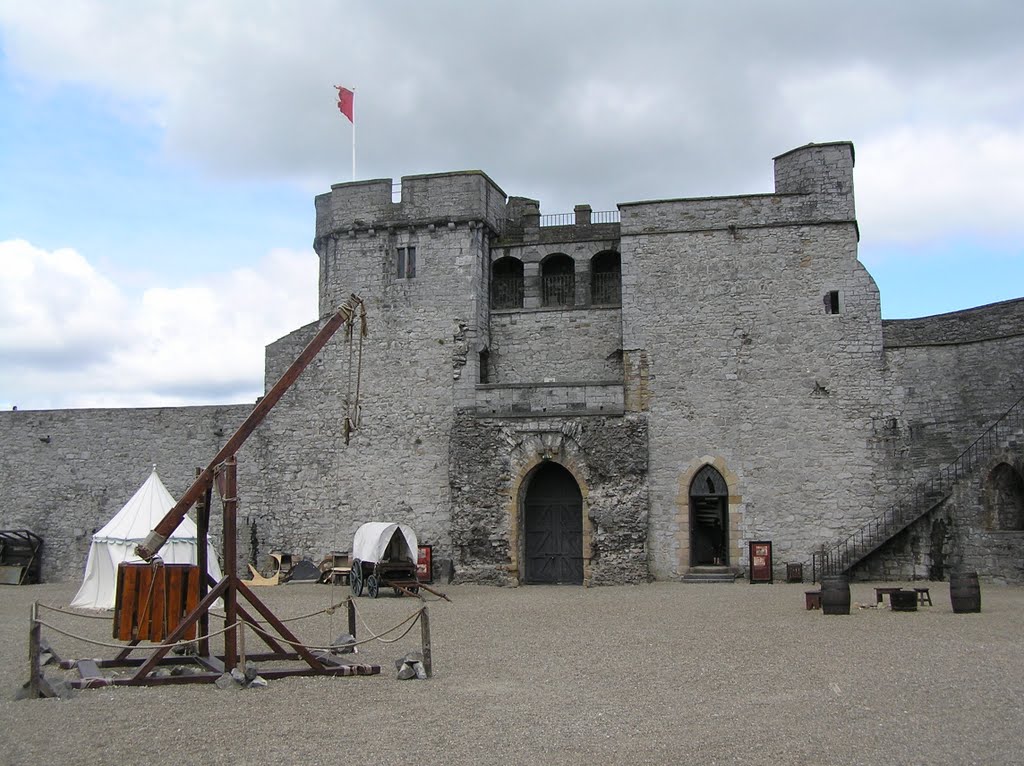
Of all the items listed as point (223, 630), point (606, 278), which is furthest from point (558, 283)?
point (223, 630)

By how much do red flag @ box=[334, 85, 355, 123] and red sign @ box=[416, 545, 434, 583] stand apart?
10.9m

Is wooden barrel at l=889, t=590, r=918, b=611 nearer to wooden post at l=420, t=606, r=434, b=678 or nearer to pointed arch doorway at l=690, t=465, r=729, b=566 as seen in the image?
pointed arch doorway at l=690, t=465, r=729, b=566

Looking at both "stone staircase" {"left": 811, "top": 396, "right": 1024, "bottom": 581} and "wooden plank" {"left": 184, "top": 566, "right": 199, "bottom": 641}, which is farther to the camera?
"stone staircase" {"left": 811, "top": 396, "right": 1024, "bottom": 581}

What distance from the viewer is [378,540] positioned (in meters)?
20.0

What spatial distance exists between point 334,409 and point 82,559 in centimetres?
831

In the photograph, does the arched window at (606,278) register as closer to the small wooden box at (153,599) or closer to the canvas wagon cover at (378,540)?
the canvas wagon cover at (378,540)

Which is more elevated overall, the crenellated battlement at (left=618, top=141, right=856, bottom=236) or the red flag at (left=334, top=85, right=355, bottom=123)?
the red flag at (left=334, top=85, right=355, bottom=123)

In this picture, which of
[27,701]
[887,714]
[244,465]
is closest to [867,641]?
[887,714]

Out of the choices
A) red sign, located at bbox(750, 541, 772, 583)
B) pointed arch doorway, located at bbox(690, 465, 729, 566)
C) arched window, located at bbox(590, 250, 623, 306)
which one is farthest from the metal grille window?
red sign, located at bbox(750, 541, 772, 583)

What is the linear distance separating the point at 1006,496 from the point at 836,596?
6.70 meters

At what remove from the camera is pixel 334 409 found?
2464cm

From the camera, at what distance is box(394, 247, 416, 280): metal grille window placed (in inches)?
976

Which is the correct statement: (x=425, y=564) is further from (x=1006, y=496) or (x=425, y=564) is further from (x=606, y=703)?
(x=606, y=703)

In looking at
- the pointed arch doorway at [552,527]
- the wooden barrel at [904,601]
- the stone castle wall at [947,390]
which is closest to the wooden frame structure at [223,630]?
the wooden barrel at [904,601]
